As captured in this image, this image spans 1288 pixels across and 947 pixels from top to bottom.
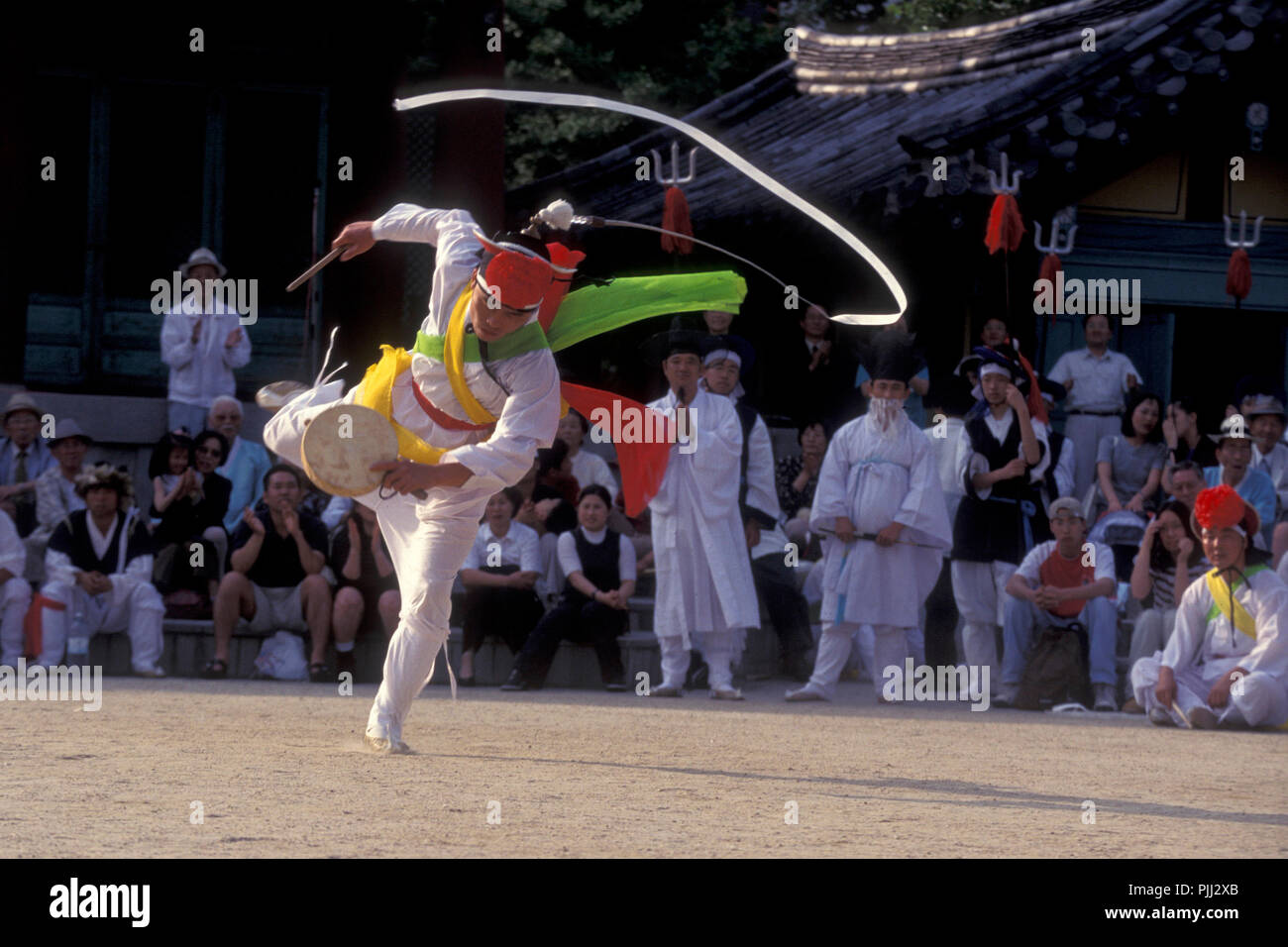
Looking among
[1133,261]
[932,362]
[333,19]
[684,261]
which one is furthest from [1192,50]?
[333,19]

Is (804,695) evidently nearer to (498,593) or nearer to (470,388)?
(498,593)

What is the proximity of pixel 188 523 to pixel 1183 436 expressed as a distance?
5909mm

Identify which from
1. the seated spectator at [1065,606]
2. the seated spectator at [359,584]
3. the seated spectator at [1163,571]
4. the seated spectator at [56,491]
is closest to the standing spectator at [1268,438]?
the seated spectator at [1163,571]

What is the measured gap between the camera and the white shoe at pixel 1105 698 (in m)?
10.2

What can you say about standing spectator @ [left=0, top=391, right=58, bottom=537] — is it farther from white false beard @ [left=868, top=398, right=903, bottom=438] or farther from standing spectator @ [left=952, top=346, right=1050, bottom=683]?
standing spectator @ [left=952, top=346, right=1050, bottom=683]

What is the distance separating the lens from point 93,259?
44.3 ft

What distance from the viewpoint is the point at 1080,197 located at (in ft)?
44.8

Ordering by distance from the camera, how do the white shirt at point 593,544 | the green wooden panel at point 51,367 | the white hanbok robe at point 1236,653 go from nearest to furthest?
the white hanbok robe at point 1236,653
the white shirt at point 593,544
the green wooden panel at point 51,367

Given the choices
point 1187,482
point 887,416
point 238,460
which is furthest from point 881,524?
point 238,460

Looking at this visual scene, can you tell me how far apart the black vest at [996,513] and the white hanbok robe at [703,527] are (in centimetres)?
123

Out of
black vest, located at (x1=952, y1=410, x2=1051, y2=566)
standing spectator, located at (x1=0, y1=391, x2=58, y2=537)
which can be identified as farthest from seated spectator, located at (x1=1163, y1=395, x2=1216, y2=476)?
standing spectator, located at (x1=0, y1=391, x2=58, y2=537)

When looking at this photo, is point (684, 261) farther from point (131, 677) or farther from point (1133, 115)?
point (131, 677)

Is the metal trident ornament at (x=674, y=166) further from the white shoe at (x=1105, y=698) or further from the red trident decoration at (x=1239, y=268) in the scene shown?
the red trident decoration at (x=1239, y=268)

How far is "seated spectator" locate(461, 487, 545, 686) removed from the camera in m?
10.5
